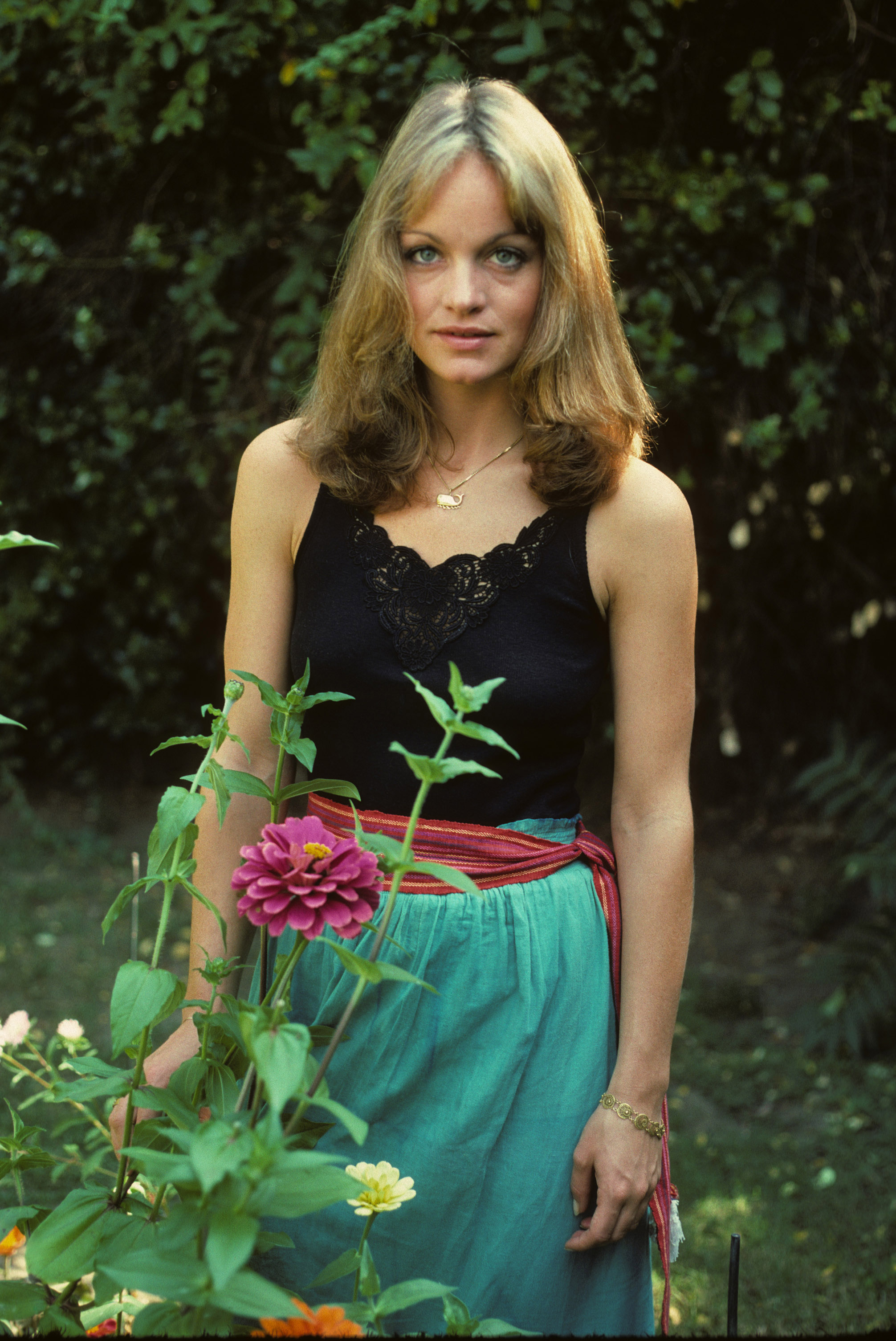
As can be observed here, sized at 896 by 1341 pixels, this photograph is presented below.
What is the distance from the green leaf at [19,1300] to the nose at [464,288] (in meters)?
1.07

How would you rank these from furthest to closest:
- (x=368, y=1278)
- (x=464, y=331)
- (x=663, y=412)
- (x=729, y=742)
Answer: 1. (x=729, y=742)
2. (x=663, y=412)
3. (x=464, y=331)
4. (x=368, y=1278)

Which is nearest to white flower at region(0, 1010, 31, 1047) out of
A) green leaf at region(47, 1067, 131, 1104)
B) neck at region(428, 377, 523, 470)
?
green leaf at region(47, 1067, 131, 1104)

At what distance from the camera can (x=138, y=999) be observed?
3.12ft

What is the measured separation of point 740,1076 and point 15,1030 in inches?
102

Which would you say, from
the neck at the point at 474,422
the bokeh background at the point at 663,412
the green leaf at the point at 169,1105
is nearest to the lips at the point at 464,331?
the neck at the point at 474,422

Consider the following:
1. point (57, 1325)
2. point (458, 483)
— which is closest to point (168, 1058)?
point (57, 1325)

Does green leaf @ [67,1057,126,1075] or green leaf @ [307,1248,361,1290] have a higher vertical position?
green leaf @ [67,1057,126,1075]

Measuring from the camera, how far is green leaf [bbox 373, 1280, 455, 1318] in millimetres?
877

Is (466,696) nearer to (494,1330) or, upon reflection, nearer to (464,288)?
(494,1330)

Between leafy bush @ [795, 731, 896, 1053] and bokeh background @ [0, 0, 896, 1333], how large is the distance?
1 cm

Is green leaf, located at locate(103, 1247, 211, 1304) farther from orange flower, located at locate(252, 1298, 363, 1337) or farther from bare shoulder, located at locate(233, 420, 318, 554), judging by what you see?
bare shoulder, located at locate(233, 420, 318, 554)

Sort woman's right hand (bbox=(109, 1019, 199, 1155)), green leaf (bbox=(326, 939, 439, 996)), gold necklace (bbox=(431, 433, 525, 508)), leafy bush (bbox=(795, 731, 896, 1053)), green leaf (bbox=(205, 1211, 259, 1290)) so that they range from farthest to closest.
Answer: leafy bush (bbox=(795, 731, 896, 1053)) < gold necklace (bbox=(431, 433, 525, 508)) < woman's right hand (bbox=(109, 1019, 199, 1155)) < green leaf (bbox=(326, 939, 439, 996)) < green leaf (bbox=(205, 1211, 259, 1290))

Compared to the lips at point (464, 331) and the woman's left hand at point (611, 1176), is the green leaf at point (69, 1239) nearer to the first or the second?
the woman's left hand at point (611, 1176)

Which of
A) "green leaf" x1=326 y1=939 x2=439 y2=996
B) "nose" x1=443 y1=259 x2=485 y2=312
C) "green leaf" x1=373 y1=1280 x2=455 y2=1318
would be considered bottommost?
"green leaf" x1=373 y1=1280 x2=455 y2=1318
